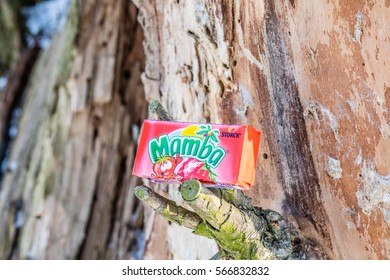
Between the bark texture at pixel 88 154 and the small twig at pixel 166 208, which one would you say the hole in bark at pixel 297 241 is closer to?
the small twig at pixel 166 208

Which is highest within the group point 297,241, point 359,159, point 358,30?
point 358,30

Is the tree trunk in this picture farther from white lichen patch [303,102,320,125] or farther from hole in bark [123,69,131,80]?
hole in bark [123,69,131,80]

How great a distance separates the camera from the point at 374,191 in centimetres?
64

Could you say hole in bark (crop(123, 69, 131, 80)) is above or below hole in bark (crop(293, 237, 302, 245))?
above

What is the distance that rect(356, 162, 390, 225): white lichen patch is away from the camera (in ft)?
2.10

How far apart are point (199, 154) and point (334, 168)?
0.17 meters

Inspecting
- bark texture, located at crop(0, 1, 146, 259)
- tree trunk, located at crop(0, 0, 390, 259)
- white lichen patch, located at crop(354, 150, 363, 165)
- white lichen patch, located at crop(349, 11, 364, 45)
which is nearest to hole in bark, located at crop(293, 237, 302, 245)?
tree trunk, located at crop(0, 0, 390, 259)

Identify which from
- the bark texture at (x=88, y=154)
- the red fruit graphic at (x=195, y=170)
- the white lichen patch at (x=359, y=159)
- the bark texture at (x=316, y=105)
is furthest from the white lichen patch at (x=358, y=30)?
the bark texture at (x=88, y=154)

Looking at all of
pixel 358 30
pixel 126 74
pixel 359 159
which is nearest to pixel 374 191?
pixel 359 159

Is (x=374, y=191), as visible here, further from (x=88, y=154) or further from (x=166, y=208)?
(x=88, y=154)

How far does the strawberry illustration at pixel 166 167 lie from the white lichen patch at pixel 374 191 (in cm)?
22

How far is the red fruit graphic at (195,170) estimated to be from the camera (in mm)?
571
